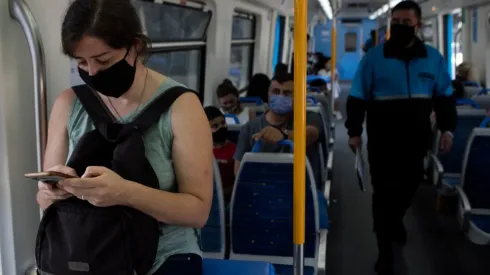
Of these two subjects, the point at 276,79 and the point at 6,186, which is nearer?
the point at 6,186

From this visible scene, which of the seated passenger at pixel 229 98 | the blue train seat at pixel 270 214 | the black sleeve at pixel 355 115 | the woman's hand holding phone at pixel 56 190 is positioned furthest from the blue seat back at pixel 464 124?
the woman's hand holding phone at pixel 56 190

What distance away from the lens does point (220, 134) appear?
361cm

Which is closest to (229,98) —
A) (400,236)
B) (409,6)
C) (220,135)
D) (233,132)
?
(233,132)

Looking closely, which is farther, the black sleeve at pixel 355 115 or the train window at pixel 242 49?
the train window at pixel 242 49

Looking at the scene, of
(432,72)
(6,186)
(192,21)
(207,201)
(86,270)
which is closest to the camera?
(86,270)

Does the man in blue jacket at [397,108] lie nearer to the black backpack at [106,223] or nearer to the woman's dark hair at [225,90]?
the woman's dark hair at [225,90]

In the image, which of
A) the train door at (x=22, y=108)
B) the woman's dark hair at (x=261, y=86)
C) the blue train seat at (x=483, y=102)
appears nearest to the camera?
the train door at (x=22, y=108)

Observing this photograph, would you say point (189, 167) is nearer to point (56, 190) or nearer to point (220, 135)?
point (56, 190)

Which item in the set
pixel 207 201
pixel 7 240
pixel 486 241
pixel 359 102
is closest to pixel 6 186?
pixel 7 240

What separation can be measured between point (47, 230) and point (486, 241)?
312 cm

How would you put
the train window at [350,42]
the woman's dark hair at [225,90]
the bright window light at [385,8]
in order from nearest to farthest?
the woman's dark hair at [225,90] < the bright window light at [385,8] < the train window at [350,42]

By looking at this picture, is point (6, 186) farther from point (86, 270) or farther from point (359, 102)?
point (359, 102)

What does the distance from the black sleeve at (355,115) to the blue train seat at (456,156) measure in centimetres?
137

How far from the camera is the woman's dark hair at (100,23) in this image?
121 cm
